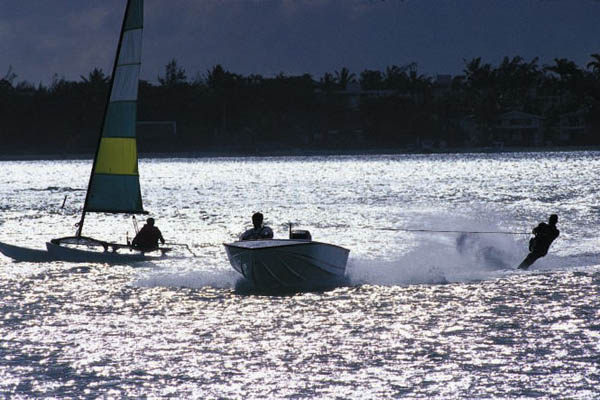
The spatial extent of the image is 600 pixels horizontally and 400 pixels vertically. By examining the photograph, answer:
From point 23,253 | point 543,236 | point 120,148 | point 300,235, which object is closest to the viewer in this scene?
point 300,235

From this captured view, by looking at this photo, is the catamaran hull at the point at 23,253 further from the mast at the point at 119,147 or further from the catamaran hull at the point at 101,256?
the mast at the point at 119,147

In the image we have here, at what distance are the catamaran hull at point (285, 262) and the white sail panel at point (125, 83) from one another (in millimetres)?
8001

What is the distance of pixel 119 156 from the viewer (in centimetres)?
3167

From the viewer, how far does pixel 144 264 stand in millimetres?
32000

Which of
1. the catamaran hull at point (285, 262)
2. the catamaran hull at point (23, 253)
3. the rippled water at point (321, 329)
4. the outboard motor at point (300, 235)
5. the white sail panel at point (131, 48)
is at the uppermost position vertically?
the white sail panel at point (131, 48)

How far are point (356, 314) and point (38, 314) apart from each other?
7.49 m

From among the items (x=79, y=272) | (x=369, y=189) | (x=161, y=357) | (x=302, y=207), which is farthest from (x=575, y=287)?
(x=369, y=189)

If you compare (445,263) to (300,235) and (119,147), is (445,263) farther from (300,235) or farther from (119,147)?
(119,147)

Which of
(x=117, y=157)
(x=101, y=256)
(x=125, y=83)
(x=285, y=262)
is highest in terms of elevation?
(x=125, y=83)

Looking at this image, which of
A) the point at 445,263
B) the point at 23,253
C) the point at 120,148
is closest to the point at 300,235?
the point at 120,148

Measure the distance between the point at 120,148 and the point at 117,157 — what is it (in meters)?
0.31

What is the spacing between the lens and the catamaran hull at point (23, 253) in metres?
32.8

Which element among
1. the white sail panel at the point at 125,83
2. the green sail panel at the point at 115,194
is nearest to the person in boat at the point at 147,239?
the green sail panel at the point at 115,194

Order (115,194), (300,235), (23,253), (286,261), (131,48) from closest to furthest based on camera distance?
(286,261)
(300,235)
(131,48)
(115,194)
(23,253)
